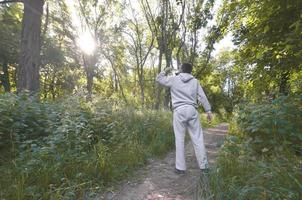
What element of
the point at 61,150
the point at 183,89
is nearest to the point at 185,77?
the point at 183,89

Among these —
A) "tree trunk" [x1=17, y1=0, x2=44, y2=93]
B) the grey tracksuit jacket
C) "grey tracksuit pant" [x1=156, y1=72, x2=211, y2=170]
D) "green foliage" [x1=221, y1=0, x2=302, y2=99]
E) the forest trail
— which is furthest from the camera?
"tree trunk" [x1=17, y1=0, x2=44, y2=93]

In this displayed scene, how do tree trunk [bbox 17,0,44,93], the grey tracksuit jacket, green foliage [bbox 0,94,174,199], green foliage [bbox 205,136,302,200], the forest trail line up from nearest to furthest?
green foliage [bbox 205,136,302,200] < green foliage [bbox 0,94,174,199] < the forest trail < the grey tracksuit jacket < tree trunk [bbox 17,0,44,93]

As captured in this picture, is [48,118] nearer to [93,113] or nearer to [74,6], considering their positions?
[93,113]

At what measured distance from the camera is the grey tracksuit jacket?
4703 millimetres

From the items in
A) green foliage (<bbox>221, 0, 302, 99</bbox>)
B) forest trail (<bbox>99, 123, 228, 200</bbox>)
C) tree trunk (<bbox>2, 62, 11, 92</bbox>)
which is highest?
tree trunk (<bbox>2, 62, 11, 92</bbox>)

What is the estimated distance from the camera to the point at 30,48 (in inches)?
281

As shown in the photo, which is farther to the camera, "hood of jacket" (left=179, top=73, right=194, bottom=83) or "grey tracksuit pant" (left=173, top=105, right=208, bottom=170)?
"hood of jacket" (left=179, top=73, right=194, bottom=83)

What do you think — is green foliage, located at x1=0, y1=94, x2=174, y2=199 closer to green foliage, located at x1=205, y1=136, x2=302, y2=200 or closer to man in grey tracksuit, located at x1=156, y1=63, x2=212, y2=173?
man in grey tracksuit, located at x1=156, y1=63, x2=212, y2=173

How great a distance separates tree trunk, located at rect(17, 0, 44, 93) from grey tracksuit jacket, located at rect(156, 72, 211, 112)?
4.52 metres

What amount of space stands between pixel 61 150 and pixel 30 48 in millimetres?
4652

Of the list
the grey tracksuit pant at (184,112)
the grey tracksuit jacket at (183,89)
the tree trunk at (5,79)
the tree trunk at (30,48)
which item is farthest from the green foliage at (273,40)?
the tree trunk at (5,79)

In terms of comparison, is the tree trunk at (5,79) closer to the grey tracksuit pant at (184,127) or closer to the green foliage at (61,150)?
the green foliage at (61,150)

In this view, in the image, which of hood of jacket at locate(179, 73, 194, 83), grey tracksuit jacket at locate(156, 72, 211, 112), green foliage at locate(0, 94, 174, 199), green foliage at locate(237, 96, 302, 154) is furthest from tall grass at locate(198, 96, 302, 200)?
green foliage at locate(0, 94, 174, 199)

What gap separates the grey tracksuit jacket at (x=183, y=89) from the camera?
4703 mm
